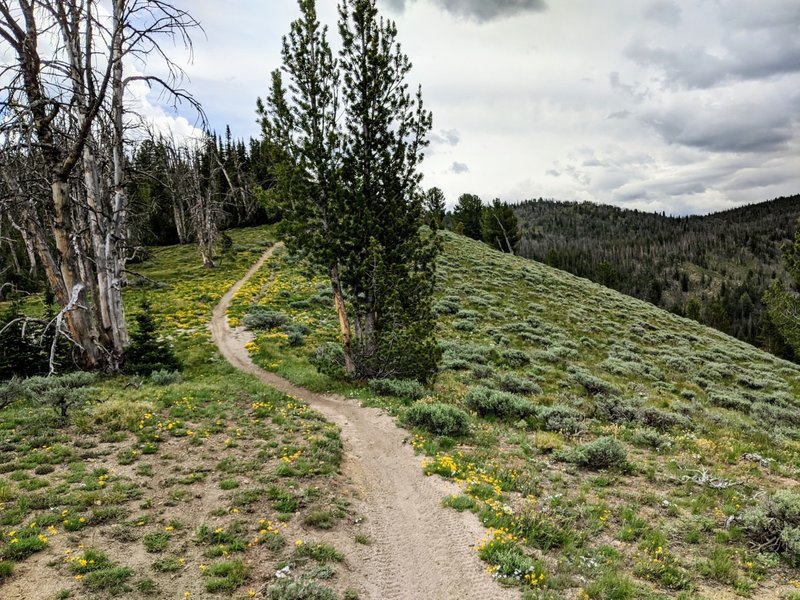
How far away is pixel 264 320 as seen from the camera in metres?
23.9

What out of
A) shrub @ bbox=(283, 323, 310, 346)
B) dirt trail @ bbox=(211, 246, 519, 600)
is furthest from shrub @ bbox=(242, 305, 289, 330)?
dirt trail @ bbox=(211, 246, 519, 600)

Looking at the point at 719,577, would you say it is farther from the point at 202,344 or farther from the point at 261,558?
the point at 202,344

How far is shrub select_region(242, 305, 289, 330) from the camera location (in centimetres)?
2366

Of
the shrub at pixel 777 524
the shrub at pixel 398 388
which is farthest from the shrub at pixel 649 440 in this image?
the shrub at pixel 398 388

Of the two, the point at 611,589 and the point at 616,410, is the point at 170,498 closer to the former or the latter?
the point at 611,589

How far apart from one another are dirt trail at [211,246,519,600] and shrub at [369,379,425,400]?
84.2 inches

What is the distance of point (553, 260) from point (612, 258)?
116 m

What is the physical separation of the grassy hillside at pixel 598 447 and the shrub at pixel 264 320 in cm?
14

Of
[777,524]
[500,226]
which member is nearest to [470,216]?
[500,226]

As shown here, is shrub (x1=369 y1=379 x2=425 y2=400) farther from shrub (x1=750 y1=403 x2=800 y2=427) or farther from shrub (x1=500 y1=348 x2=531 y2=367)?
shrub (x1=750 y1=403 x2=800 y2=427)

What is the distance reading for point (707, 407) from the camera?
63.9 feet

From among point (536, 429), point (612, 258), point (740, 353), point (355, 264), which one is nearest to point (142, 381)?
point (355, 264)

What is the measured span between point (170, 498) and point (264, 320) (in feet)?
55.1

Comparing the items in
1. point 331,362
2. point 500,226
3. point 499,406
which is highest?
point 500,226
